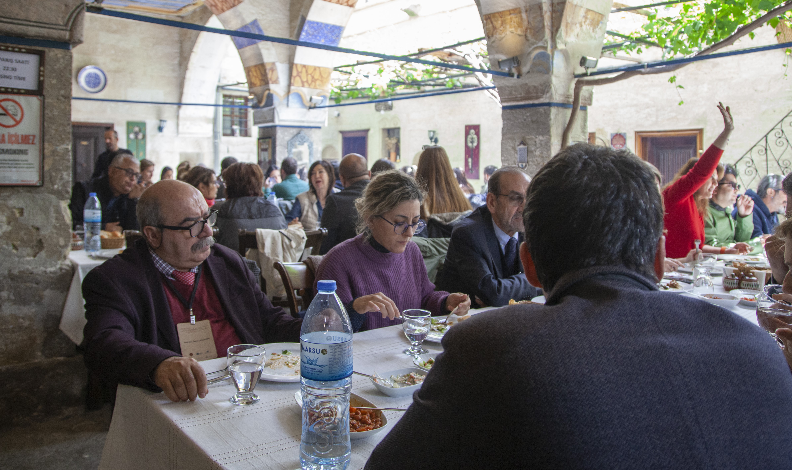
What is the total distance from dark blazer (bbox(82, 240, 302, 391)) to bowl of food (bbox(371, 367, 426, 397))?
0.62 meters

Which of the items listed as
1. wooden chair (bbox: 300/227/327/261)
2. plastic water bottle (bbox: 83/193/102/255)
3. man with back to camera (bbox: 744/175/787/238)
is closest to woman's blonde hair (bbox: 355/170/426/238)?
wooden chair (bbox: 300/227/327/261)

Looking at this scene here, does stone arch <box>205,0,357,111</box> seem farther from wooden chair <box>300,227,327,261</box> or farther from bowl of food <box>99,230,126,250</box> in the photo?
wooden chair <box>300,227,327,261</box>

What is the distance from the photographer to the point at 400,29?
14.5m

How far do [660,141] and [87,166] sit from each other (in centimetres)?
1192

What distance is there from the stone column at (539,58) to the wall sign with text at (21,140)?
4.08 meters

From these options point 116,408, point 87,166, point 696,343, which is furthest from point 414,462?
point 87,166

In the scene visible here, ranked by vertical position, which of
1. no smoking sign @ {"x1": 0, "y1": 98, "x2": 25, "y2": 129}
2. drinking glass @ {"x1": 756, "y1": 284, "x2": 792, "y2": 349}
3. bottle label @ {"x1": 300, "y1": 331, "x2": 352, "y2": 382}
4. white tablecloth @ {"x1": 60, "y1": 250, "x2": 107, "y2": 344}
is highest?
no smoking sign @ {"x1": 0, "y1": 98, "x2": 25, "y2": 129}

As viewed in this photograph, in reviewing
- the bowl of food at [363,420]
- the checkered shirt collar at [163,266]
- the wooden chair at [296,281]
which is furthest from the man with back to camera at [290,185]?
the bowl of food at [363,420]

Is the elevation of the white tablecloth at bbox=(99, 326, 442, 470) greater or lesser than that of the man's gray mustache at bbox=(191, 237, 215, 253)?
lesser

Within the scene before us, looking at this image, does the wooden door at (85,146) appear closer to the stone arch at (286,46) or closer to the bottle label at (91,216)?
the stone arch at (286,46)

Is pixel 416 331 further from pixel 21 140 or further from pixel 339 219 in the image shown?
pixel 339 219

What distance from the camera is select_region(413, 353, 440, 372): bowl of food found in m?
1.84

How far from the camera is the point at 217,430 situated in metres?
A: 1.45

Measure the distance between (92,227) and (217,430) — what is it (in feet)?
11.4
